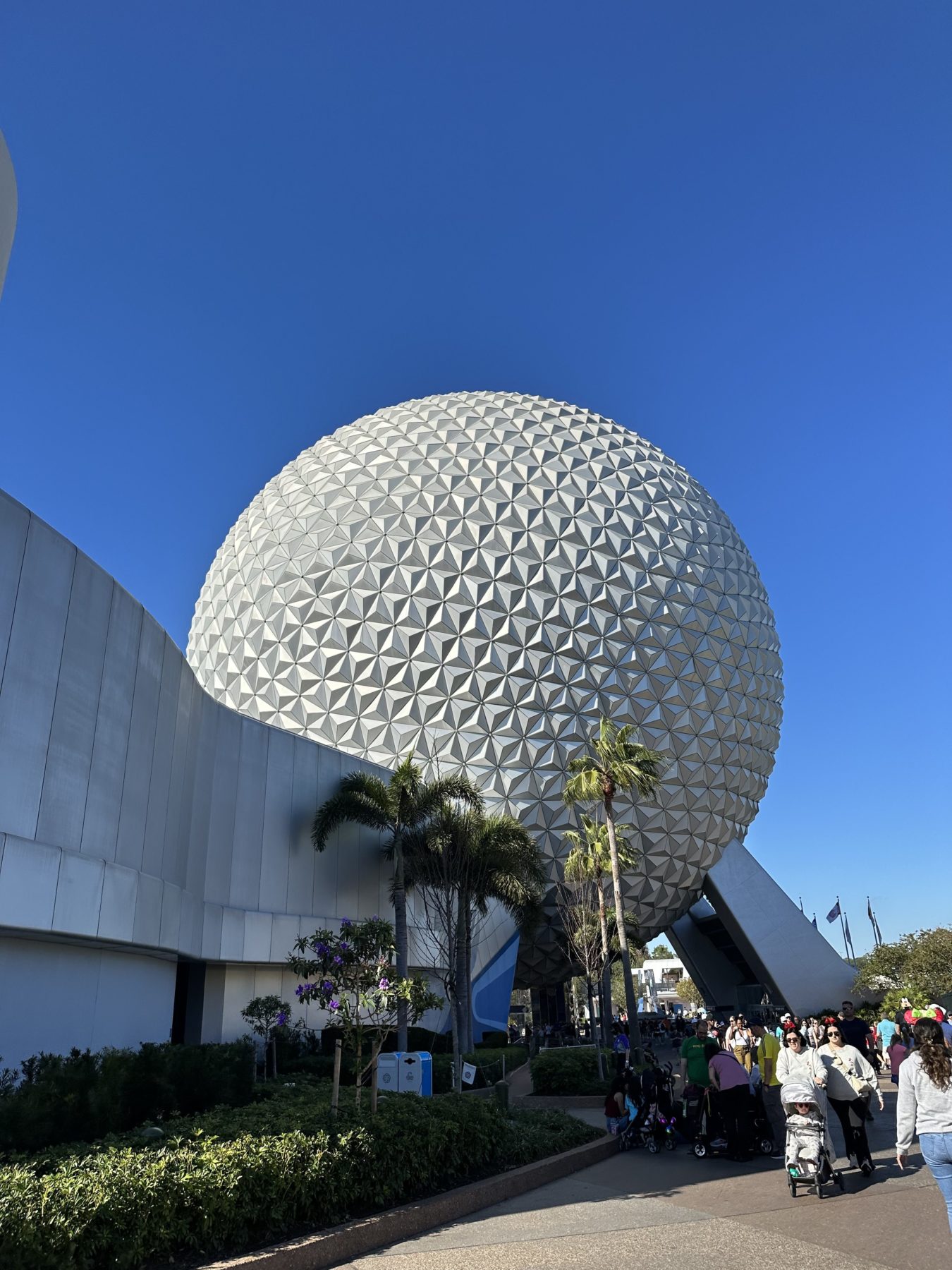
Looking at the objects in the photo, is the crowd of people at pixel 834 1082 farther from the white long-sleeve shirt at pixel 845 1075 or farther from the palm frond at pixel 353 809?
the palm frond at pixel 353 809

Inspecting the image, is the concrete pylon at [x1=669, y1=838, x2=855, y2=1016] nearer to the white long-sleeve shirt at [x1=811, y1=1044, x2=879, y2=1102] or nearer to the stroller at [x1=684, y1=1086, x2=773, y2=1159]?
the stroller at [x1=684, y1=1086, x2=773, y2=1159]

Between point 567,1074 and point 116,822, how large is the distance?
10.6 meters

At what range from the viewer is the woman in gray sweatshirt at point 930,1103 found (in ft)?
18.0

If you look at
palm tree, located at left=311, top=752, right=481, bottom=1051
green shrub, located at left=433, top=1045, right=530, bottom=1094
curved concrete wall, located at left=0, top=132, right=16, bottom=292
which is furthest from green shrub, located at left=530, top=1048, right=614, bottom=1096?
curved concrete wall, located at left=0, top=132, right=16, bottom=292

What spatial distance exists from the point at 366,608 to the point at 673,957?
13049cm

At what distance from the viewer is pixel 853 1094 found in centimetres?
896

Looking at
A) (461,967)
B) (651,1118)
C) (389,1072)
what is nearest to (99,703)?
(389,1072)

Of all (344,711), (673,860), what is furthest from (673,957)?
(344,711)

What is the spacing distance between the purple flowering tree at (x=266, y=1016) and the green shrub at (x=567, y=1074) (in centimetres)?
592

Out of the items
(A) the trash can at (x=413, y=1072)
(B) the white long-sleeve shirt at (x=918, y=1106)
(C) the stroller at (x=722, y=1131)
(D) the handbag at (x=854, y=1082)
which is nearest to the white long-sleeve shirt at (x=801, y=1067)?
(D) the handbag at (x=854, y=1082)

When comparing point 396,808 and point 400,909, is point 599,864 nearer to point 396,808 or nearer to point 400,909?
point 400,909

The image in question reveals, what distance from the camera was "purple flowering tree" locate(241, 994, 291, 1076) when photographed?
2034cm

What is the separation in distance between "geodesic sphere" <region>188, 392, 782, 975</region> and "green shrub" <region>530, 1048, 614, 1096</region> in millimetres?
12402

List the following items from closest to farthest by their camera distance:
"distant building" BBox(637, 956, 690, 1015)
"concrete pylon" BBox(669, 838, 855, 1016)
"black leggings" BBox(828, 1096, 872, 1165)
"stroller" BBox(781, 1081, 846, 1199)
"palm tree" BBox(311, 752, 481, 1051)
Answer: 1. "stroller" BBox(781, 1081, 846, 1199)
2. "black leggings" BBox(828, 1096, 872, 1165)
3. "palm tree" BBox(311, 752, 481, 1051)
4. "concrete pylon" BBox(669, 838, 855, 1016)
5. "distant building" BBox(637, 956, 690, 1015)
